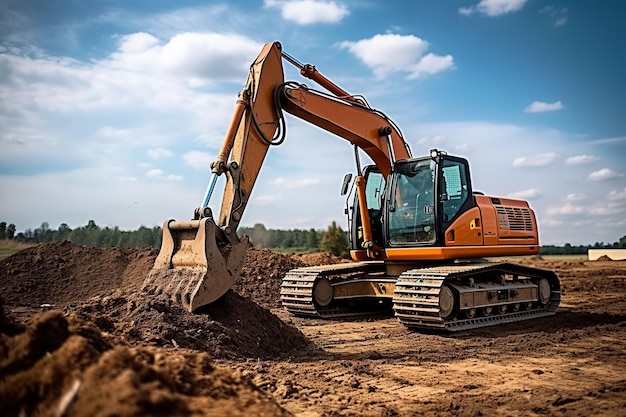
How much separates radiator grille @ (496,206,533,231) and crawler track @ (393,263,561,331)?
0.81 meters

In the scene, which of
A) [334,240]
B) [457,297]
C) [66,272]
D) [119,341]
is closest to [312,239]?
[334,240]

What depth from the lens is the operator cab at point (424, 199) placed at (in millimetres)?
9555

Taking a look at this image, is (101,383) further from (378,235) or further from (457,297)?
(378,235)

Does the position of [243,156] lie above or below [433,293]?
above

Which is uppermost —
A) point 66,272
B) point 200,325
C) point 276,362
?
point 66,272

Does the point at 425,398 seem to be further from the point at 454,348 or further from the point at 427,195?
the point at 427,195

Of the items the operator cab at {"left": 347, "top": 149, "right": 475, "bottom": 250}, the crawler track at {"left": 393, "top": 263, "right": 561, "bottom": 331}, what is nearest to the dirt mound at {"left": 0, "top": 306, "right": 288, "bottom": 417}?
the crawler track at {"left": 393, "top": 263, "right": 561, "bottom": 331}

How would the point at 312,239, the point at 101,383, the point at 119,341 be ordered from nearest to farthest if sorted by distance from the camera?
the point at 101,383
the point at 119,341
the point at 312,239

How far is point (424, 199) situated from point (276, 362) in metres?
4.41

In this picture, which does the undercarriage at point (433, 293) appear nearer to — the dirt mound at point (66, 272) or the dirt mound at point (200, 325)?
the dirt mound at point (200, 325)

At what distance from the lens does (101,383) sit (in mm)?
2553

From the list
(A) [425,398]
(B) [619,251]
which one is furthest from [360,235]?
(B) [619,251]

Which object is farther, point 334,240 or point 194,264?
point 334,240

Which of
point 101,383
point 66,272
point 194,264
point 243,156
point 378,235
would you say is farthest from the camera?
point 66,272
